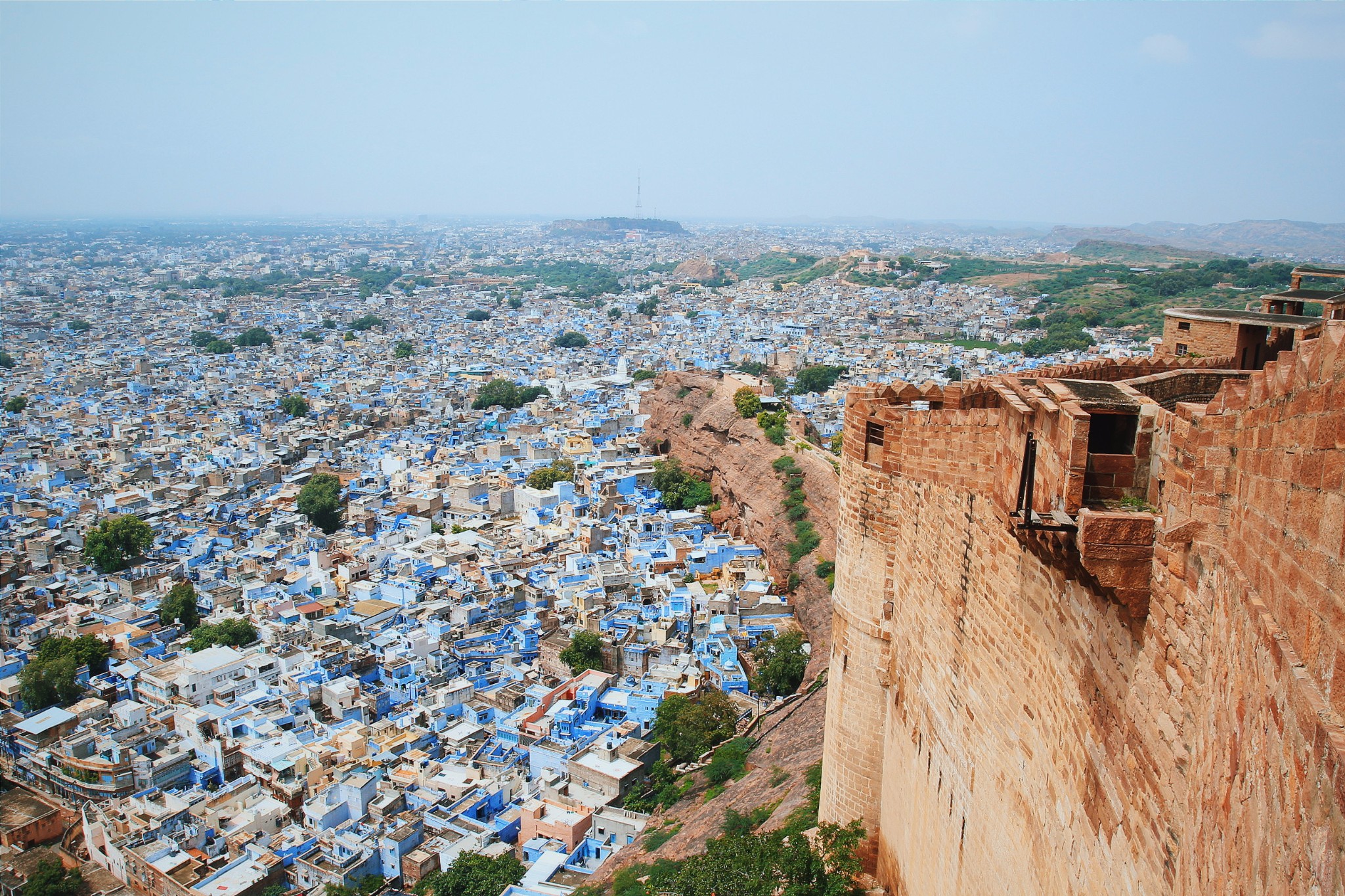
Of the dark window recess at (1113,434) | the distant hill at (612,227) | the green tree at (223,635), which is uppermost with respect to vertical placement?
the distant hill at (612,227)

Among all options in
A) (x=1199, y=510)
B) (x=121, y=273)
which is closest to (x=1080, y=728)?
(x=1199, y=510)

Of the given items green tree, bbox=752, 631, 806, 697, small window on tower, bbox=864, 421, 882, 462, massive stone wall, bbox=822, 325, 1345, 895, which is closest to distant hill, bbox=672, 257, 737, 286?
green tree, bbox=752, 631, 806, 697

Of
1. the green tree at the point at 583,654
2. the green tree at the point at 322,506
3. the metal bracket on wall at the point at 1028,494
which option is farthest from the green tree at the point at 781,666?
the green tree at the point at 322,506

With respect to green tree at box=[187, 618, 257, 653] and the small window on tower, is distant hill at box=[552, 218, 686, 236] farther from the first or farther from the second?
the small window on tower

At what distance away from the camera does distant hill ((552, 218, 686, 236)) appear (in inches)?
5389

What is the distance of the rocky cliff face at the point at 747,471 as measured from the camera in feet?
50.7

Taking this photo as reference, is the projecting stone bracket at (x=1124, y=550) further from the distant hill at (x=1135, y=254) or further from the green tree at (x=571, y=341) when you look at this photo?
the distant hill at (x=1135, y=254)

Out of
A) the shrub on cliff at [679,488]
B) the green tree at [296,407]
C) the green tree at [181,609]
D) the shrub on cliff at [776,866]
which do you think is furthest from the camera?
the green tree at [296,407]

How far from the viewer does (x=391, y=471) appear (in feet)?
81.7

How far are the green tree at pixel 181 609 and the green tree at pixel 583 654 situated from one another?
714 centimetres

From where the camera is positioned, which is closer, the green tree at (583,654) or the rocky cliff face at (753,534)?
the rocky cliff face at (753,534)

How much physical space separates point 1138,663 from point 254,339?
5069 cm

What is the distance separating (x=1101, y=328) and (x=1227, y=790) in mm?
36721

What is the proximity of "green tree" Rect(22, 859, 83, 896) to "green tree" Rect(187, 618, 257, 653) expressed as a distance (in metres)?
4.56
